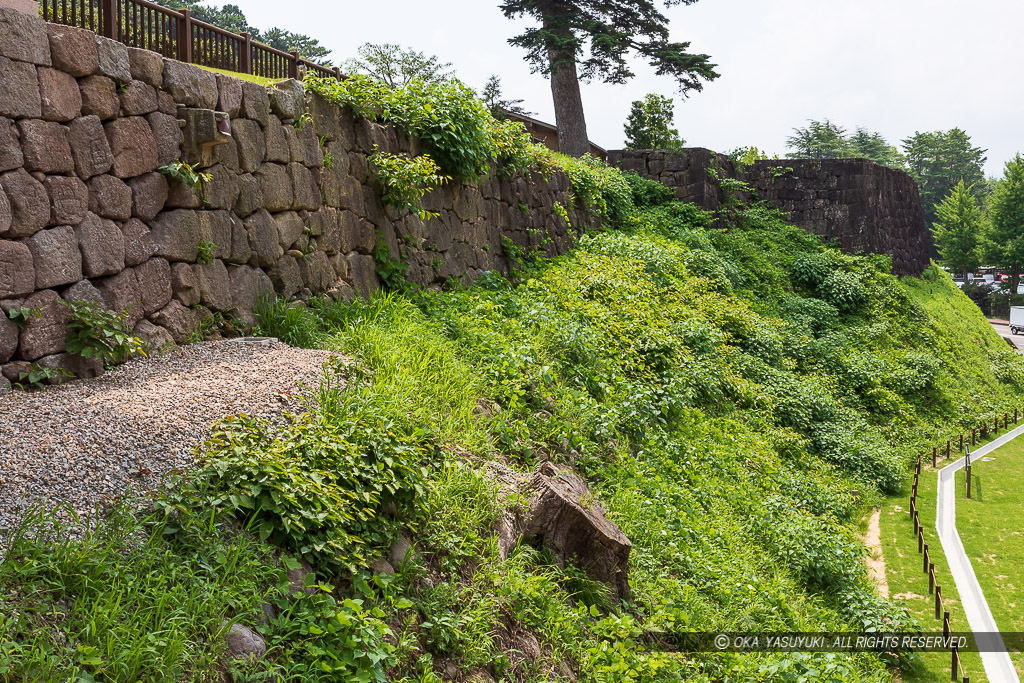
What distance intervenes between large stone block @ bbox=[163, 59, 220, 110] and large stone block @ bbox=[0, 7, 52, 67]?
3.04 ft

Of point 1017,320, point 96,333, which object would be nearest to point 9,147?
point 96,333

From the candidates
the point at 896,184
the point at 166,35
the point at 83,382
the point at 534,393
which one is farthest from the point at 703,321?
the point at 896,184

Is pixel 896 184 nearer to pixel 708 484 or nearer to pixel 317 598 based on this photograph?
pixel 708 484

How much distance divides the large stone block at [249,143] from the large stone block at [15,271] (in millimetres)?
1963

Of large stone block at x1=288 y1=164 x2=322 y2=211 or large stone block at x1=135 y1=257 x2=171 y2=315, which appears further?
large stone block at x1=288 y1=164 x2=322 y2=211

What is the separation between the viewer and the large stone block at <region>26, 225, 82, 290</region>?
458 centimetres

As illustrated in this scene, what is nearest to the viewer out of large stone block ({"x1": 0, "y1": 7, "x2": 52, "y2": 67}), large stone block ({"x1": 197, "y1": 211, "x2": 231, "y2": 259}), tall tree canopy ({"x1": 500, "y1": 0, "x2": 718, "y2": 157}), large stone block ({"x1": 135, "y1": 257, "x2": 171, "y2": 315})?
large stone block ({"x1": 0, "y1": 7, "x2": 52, "y2": 67})

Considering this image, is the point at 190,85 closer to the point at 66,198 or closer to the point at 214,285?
the point at 66,198

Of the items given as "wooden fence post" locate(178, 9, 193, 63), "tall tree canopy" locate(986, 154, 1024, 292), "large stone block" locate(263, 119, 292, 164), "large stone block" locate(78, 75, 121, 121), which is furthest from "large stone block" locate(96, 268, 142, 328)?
"tall tree canopy" locate(986, 154, 1024, 292)

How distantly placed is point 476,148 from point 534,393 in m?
3.55

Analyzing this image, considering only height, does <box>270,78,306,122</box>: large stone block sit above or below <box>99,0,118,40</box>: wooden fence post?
below

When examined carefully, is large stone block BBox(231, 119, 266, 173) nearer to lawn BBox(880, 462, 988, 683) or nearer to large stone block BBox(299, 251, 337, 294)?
large stone block BBox(299, 251, 337, 294)

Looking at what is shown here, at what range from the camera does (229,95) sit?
594 cm

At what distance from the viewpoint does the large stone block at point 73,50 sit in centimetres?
467
